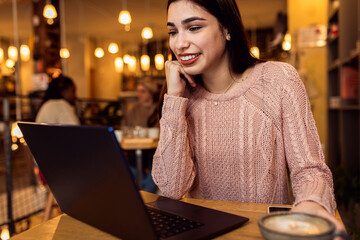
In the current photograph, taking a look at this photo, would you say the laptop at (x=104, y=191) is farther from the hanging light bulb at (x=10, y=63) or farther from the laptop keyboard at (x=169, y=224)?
the hanging light bulb at (x=10, y=63)

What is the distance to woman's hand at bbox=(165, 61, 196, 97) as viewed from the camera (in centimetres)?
124

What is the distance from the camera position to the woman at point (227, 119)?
1.17m

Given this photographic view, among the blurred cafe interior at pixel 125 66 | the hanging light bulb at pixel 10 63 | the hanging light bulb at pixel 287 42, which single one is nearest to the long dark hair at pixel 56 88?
the blurred cafe interior at pixel 125 66

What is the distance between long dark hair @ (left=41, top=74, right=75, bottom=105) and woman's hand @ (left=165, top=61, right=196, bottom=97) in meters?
2.82

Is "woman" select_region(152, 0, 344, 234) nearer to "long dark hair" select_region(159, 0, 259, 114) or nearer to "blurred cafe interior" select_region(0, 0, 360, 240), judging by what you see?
"long dark hair" select_region(159, 0, 259, 114)

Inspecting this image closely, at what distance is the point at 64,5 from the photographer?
8023 millimetres

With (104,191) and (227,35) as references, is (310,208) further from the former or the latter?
(227,35)

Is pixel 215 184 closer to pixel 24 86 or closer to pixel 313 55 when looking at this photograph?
pixel 313 55

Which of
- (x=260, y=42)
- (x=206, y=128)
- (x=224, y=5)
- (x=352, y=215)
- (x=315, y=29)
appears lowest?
(x=352, y=215)

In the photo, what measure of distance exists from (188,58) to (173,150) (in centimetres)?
32

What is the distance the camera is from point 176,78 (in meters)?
1.25

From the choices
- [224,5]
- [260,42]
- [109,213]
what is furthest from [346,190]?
[260,42]

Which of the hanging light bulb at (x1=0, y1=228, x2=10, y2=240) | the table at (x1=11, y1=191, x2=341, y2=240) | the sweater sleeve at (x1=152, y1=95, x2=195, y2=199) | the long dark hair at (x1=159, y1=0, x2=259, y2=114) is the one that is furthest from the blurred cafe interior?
the table at (x1=11, y1=191, x2=341, y2=240)

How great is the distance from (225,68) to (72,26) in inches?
377
